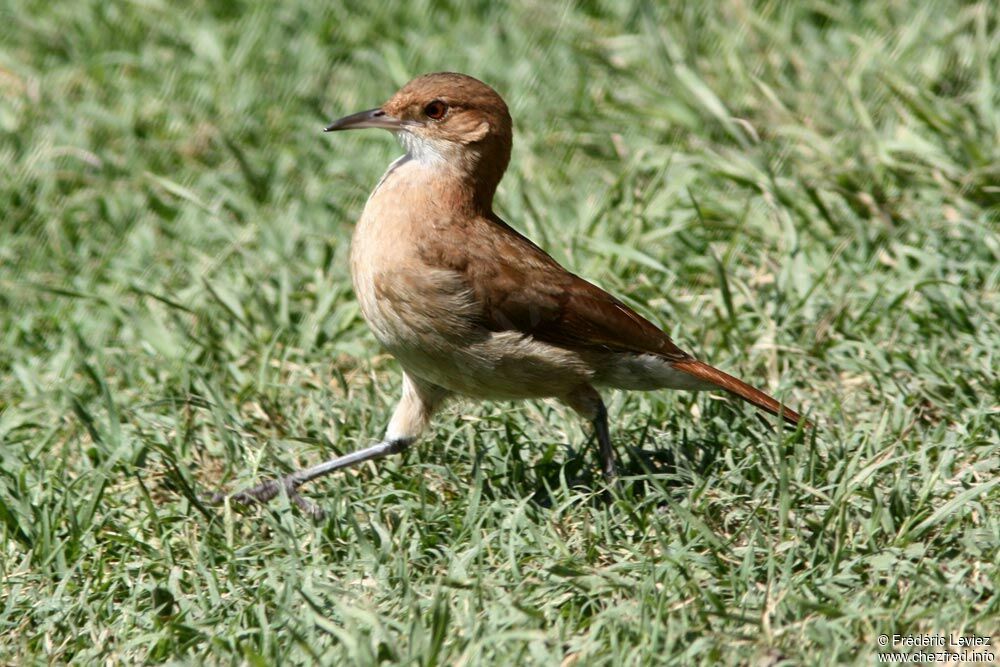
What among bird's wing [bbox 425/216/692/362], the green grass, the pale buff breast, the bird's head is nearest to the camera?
the green grass

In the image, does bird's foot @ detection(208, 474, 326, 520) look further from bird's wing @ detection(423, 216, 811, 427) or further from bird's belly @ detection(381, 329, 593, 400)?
bird's wing @ detection(423, 216, 811, 427)

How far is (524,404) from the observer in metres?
5.51

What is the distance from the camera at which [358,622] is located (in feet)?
13.1

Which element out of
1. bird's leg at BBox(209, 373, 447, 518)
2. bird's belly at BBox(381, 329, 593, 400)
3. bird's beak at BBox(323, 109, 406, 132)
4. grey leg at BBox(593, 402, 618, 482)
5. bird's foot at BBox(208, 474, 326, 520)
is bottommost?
bird's foot at BBox(208, 474, 326, 520)

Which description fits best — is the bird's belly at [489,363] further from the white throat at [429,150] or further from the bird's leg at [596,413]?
the white throat at [429,150]

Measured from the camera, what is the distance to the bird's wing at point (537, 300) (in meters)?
4.82

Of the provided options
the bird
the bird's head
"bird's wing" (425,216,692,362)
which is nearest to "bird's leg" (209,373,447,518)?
the bird

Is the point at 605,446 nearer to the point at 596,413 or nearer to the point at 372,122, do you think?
the point at 596,413

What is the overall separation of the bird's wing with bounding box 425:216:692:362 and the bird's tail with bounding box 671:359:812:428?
0.06 metres

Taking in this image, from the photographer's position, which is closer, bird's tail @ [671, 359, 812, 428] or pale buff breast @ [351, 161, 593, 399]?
pale buff breast @ [351, 161, 593, 399]

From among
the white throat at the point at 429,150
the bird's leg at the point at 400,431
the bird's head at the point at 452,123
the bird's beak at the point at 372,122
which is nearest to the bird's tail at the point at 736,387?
the bird's leg at the point at 400,431

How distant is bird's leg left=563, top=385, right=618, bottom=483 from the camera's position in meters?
4.89

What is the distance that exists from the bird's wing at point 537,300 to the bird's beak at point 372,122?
0.51 meters

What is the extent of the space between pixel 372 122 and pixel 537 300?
3.14 feet
